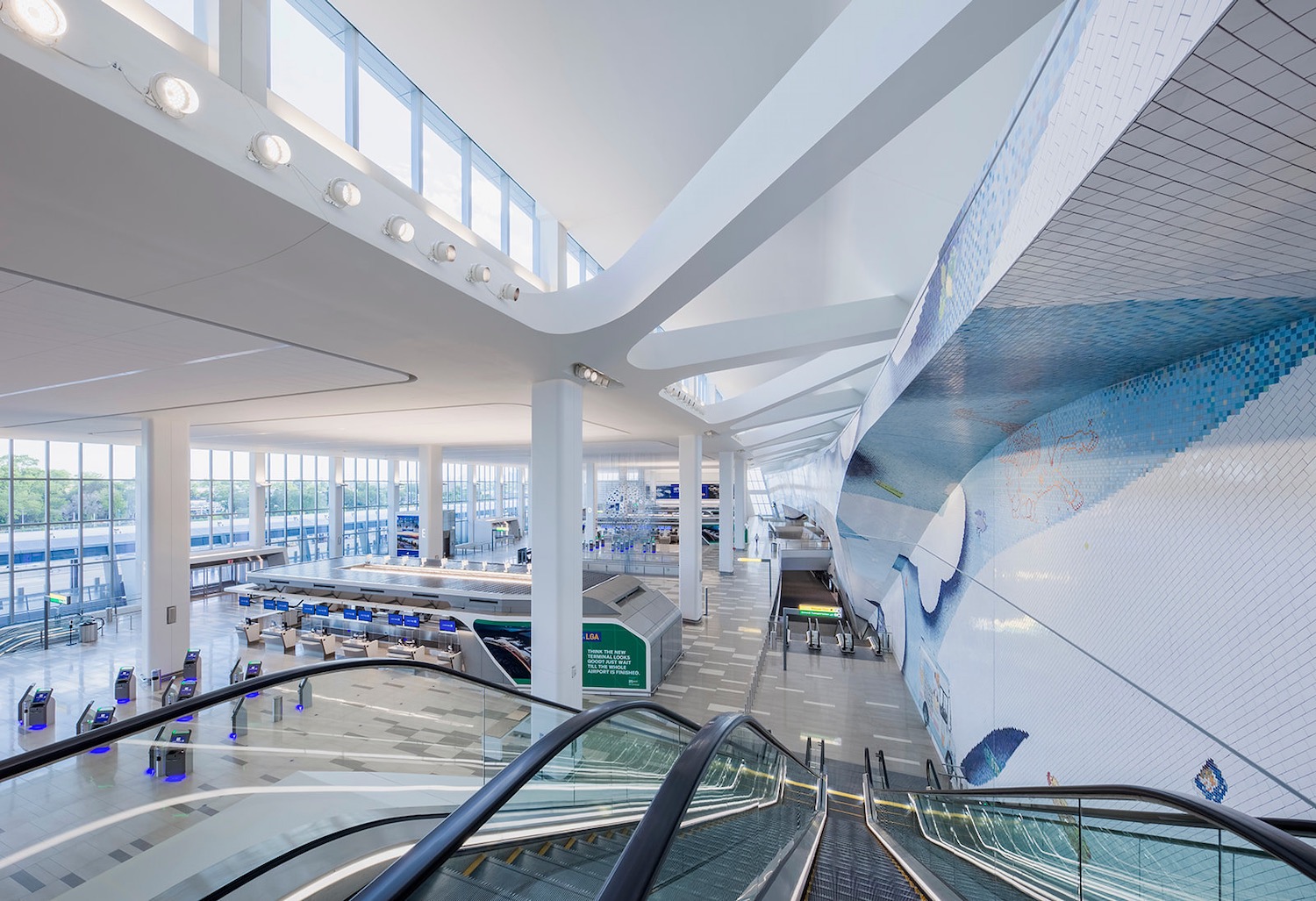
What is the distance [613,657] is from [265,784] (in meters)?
7.45

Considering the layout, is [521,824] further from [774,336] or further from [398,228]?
[774,336]

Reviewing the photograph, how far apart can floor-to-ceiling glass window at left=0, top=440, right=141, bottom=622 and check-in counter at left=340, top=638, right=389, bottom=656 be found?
35.4 feet

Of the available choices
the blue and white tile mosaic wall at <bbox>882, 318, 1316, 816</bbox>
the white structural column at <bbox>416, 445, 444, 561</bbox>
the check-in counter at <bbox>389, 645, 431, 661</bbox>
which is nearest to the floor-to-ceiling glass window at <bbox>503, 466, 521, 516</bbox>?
the white structural column at <bbox>416, 445, 444, 561</bbox>

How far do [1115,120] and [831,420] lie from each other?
14979mm

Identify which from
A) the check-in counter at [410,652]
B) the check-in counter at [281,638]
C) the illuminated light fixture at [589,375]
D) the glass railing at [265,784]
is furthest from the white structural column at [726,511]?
the glass railing at [265,784]

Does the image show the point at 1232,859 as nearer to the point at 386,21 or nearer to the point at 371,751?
the point at 371,751

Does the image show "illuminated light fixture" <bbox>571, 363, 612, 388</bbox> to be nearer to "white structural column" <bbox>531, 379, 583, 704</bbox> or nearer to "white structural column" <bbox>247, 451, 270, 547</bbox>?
"white structural column" <bbox>531, 379, 583, 704</bbox>

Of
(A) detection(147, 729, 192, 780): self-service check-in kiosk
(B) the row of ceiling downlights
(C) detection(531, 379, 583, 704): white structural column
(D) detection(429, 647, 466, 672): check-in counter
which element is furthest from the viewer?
(D) detection(429, 647, 466, 672): check-in counter

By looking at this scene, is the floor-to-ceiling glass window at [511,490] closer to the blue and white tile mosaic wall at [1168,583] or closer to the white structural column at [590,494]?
the white structural column at [590,494]

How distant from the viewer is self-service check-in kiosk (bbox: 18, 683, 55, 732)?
9.12 metres

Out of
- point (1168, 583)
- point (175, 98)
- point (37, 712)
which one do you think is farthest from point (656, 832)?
point (37, 712)

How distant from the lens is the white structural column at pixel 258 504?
2419 cm

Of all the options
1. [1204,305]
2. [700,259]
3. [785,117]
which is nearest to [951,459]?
[1204,305]

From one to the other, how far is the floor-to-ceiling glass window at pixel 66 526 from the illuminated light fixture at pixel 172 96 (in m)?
22.1
